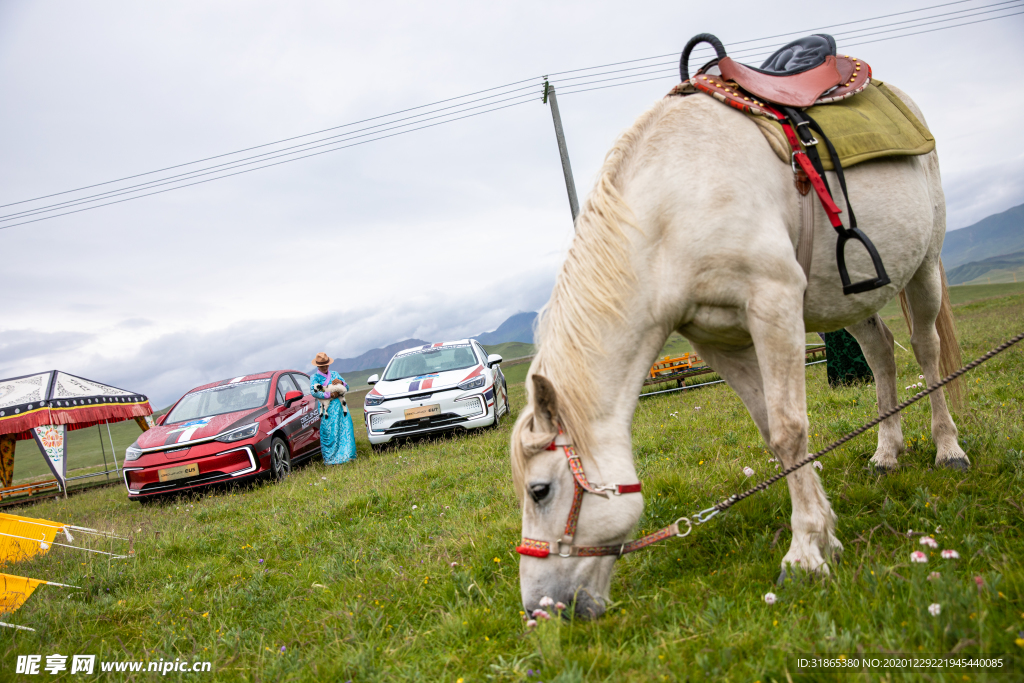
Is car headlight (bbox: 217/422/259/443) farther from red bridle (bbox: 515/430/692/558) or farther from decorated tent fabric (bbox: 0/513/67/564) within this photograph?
red bridle (bbox: 515/430/692/558)

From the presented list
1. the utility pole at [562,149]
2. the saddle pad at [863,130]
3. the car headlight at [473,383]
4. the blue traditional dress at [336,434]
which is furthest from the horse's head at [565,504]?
the utility pole at [562,149]

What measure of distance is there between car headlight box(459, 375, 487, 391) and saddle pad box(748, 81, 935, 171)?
7.06 meters

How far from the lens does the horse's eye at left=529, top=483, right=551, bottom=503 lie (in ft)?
7.32

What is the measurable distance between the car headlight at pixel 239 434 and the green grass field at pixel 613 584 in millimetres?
2247

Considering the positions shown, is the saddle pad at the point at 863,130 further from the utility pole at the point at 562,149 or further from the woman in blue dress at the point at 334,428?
the utility pole at the point at 562,149

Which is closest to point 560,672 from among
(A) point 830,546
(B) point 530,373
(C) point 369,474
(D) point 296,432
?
(B) point 530,373

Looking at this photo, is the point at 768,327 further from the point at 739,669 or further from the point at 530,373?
the point at 739,669

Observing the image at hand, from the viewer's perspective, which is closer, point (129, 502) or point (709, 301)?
point (709, 301)

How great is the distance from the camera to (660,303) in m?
2.36

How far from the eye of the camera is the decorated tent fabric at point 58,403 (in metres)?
10.6

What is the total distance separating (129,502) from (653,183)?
9417mm

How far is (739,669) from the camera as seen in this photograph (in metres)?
1.65

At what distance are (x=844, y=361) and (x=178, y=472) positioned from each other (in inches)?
374

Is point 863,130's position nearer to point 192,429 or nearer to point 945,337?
point 945,337
